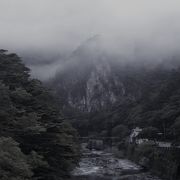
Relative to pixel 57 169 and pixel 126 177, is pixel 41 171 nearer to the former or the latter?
pixel 57 169

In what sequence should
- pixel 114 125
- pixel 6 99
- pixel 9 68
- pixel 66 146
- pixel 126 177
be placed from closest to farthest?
pixel 6 99 → pixel 66 146 → pixel 9 68 → pixel 126 177 → pixel 114 125

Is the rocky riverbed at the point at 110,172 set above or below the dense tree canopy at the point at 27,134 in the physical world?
below

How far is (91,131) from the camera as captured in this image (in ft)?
443

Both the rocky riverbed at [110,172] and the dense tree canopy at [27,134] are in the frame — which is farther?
the rocky riverbed at [110,172]

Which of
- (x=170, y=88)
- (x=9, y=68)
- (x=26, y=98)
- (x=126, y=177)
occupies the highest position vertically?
(x=170, y=88)

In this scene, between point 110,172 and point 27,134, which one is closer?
point 27,134

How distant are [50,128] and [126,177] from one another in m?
29.7

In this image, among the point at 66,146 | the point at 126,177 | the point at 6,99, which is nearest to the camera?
the point at 6,99

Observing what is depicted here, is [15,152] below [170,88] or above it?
below

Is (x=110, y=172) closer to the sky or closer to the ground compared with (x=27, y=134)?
closer to the ground

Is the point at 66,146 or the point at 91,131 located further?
the point at 91,131

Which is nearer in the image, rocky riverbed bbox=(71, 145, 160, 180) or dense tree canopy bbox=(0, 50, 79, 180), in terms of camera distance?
dense tree canopy bbox=(0, 50, 79, 180)

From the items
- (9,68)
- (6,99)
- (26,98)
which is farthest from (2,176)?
(9,68)

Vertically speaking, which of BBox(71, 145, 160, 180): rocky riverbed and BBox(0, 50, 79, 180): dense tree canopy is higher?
BBox(0, 50, 79, 180): dense tree canopy
